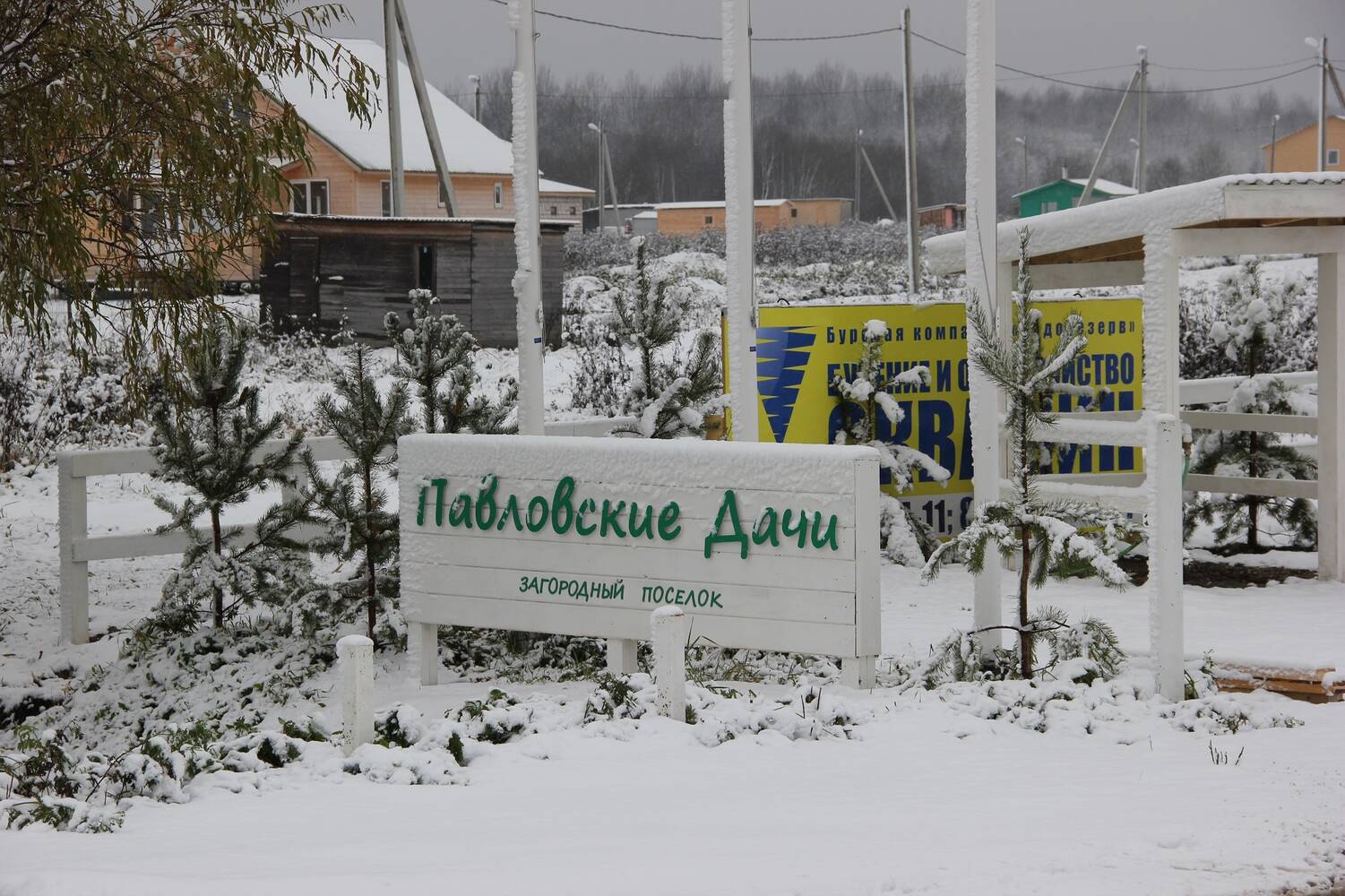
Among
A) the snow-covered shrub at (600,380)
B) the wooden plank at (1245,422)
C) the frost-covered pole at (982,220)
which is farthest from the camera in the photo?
the snow-covered shrub at (600,380)

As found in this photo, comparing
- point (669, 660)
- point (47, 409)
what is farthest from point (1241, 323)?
point (47, 409)

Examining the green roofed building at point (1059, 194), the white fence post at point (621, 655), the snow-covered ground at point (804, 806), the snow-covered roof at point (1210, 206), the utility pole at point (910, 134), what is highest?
the green roofed building at point (1059, 194)

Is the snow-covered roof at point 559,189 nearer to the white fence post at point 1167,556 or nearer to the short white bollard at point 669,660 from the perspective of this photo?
the white fence post at point 1167,556

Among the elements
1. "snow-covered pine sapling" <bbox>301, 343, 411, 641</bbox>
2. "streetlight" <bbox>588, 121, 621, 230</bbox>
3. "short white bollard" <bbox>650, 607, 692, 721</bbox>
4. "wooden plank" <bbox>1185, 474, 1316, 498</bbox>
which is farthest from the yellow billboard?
"streetlight" <bbox>588, 121, 621, 230</bbox>

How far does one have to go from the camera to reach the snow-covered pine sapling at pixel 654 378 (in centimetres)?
991

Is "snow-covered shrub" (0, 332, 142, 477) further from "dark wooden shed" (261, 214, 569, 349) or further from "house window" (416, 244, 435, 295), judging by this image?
"house window" (416, 244, 435, 295)

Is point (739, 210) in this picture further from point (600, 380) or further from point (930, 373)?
point (600, 380)

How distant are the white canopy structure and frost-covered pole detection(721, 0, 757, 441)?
1540 millimetres

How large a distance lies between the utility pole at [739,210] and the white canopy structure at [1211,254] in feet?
5.04

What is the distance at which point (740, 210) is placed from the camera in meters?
9.16

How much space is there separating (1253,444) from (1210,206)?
3.18 metres

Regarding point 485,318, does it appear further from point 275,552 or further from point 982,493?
point 982,493

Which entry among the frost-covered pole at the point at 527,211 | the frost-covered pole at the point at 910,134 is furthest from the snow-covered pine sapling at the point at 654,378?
the frost-covered pole at the point at 910,134

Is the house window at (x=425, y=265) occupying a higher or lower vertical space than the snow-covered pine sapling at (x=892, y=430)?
higher
